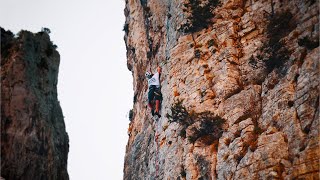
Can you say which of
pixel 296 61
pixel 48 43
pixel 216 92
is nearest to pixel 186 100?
pixel 216 92

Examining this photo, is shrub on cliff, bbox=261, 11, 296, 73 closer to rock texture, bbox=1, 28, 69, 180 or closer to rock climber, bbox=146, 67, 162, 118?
rock climber, bbox=146, 67, 162, 118

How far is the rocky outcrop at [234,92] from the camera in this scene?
23.5 metres

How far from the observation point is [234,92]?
29.2 meters

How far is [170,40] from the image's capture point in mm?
36531

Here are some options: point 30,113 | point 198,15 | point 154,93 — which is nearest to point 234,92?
point 198,15

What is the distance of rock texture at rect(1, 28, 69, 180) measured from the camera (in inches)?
808

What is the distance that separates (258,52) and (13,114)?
17681 millimetres

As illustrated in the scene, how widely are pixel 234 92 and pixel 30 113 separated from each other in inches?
569

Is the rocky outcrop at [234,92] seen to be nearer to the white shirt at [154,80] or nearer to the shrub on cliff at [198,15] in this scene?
the shrub on cliff at [198,15]

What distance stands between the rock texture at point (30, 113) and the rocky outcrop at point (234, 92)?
9.93 metres

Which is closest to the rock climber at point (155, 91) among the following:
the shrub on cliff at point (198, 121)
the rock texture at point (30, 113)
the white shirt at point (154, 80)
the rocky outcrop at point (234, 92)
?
the white shirt at point (154, 80)

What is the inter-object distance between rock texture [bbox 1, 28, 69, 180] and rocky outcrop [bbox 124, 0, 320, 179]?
32.6 feet

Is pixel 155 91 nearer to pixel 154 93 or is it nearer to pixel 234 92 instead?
pixel 154 93

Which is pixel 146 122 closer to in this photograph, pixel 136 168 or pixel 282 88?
pixel 136 168
